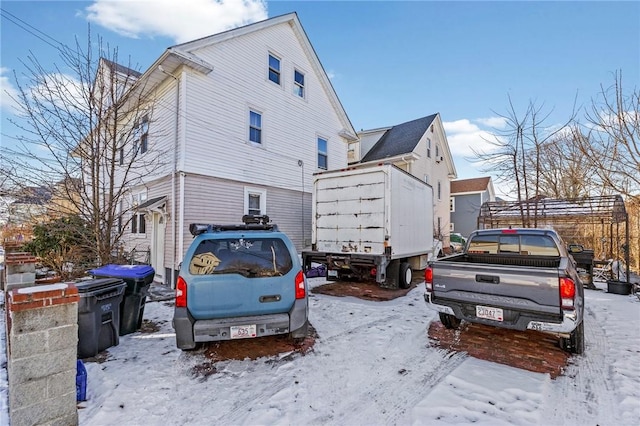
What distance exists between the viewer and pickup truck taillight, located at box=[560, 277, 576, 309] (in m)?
3.42

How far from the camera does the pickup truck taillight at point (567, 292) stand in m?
3.42

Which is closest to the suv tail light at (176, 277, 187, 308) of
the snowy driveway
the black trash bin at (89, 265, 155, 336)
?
the snowy driveway

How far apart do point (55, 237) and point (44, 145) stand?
15.8 feet

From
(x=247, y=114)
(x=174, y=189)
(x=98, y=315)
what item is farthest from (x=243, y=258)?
(x=247, y=114)

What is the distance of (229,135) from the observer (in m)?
10.2

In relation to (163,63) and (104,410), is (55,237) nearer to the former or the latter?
(163,63)

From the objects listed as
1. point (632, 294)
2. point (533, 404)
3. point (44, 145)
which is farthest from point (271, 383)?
point (632, 294)

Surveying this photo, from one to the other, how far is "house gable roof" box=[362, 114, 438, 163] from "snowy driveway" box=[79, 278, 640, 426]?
15667mm

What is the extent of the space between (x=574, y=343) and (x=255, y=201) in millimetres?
9502

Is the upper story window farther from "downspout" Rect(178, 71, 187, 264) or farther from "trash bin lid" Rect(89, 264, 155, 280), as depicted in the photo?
"trash bin lid" Rect(89, 264, 155, 280)

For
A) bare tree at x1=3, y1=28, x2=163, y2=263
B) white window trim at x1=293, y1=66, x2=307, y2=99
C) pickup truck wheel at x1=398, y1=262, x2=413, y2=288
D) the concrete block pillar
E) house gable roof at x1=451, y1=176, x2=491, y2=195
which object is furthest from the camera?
house gable roof at x1=451, y1=176, x2=491, y2=195

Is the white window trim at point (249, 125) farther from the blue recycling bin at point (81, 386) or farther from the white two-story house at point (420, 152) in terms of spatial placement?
the white two-story house at point (420, 152)

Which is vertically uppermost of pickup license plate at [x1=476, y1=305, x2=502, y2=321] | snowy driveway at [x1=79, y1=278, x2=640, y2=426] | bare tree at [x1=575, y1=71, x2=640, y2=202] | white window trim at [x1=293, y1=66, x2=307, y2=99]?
white window trim at [x1=293, y1=66, x2=307, y2=99]

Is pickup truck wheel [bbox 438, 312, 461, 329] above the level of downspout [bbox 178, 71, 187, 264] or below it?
below
